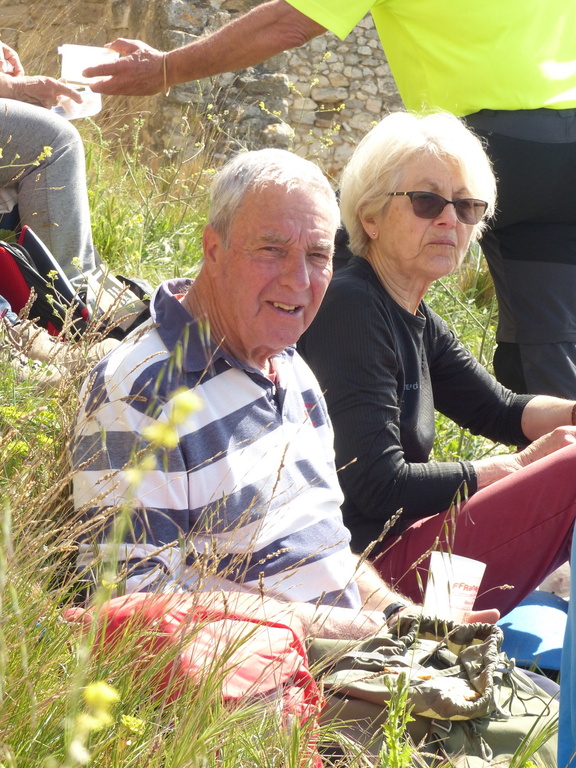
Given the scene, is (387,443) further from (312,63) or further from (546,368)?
(312,63)

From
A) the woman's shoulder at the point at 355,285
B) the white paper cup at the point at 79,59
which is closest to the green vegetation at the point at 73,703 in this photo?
the woman's shoulder at the point at 355,285

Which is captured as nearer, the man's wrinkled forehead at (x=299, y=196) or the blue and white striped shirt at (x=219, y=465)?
the blue and white striped shirt at (x=219, y=465)

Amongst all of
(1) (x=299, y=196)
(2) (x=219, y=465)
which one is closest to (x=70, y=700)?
(2) (x=219, y=465)

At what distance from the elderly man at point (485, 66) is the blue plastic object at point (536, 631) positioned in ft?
4.21

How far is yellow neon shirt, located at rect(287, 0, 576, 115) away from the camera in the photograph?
10.8 feet

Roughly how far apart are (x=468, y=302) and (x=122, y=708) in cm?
412

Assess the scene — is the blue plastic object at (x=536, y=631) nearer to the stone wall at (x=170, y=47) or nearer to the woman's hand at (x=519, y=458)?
the woman's hand at (x=519, y=458)

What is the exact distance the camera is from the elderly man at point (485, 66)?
3.27m

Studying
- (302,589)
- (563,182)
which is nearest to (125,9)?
(563,182)

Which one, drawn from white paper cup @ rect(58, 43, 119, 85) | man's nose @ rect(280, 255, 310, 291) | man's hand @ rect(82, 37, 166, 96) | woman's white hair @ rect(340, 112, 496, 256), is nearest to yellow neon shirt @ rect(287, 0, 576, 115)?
woman's white hair @ rect(340, 112, 496, 256)

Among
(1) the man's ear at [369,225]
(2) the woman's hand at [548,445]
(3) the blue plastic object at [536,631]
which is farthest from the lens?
(1) the man's ear at [369,225]

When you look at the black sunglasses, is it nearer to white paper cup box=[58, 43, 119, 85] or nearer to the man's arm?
the man's arm

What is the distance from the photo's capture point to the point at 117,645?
1376mm

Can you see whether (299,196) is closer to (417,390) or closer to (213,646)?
(417,390)
